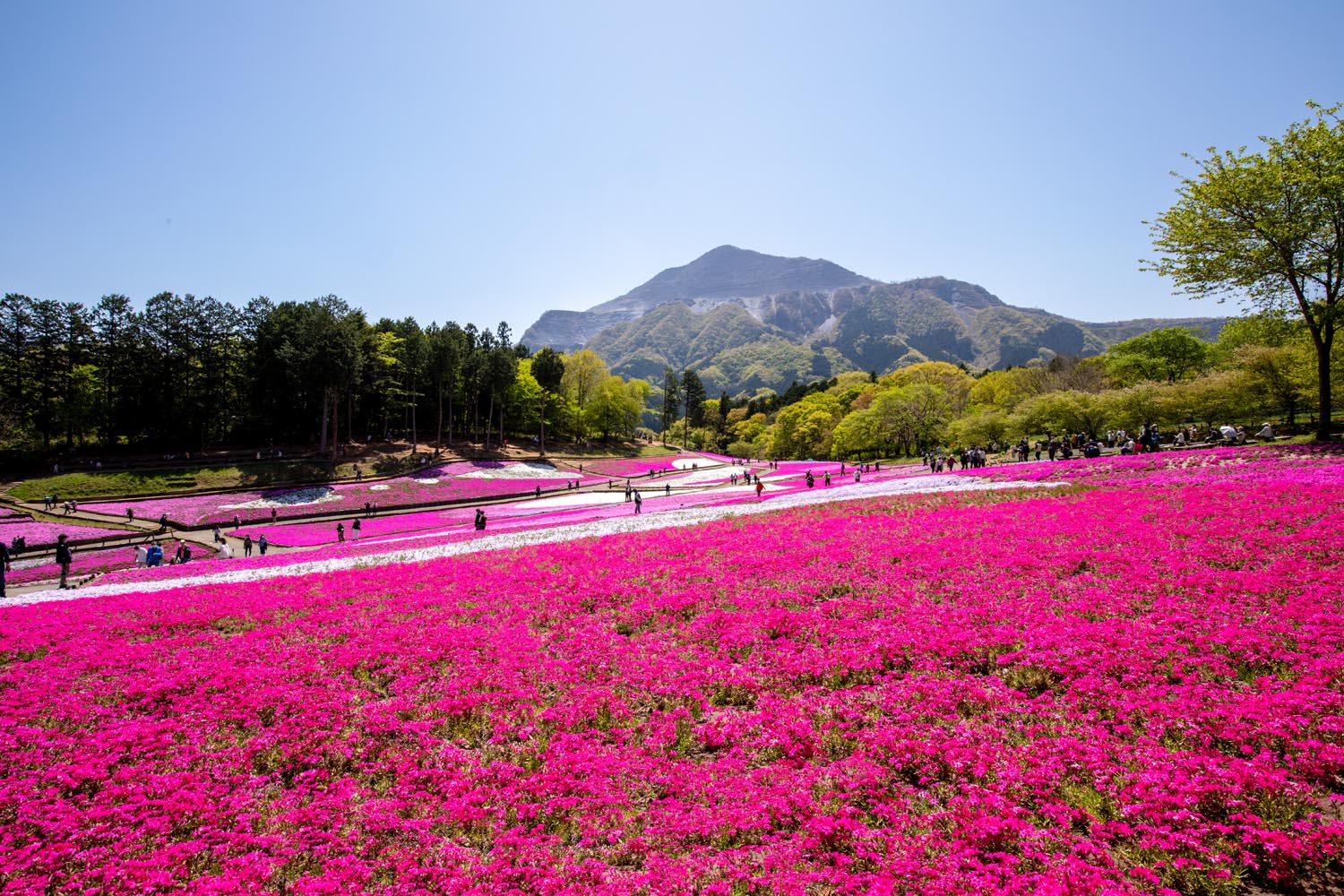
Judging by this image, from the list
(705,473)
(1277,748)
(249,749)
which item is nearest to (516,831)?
(249,749)

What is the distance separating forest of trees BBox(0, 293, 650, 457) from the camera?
5631 cm

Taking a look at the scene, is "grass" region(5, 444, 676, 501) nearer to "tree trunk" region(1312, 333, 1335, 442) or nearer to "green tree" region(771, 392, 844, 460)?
"green tree" region(771, 392, 844, 460)

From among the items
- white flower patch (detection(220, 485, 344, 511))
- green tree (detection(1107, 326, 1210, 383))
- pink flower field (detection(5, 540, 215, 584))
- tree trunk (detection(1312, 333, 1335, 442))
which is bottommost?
pink flower field (detection(5, 540, 215, 584))

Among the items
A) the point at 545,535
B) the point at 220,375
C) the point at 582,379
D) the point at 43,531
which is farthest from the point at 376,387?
the point at 545,535

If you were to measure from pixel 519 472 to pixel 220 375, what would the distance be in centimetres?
3848

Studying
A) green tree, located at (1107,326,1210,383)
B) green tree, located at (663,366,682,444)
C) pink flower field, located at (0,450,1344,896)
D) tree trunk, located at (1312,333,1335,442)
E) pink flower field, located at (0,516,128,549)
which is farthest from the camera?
green tree, located at (663,366,682,444)

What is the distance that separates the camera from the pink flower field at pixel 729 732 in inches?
211

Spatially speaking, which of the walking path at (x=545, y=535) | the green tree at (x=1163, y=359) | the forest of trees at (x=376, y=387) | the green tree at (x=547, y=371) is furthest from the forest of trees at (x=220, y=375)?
the green tree at (x=1163, y=359)

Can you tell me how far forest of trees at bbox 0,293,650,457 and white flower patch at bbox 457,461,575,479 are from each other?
869cm

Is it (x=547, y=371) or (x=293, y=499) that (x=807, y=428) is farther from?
(x=293, y=499)

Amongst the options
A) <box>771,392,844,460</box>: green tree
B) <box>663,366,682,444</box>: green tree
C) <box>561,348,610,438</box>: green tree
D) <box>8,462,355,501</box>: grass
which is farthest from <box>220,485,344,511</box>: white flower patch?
<box>663,366,682,444</box>: green tree

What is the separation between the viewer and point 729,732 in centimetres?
783

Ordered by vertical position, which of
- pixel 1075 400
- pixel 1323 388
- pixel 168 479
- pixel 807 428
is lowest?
pixel 168 479

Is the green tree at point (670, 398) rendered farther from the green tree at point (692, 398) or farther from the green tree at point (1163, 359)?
the green tree at point (1163, 359)
